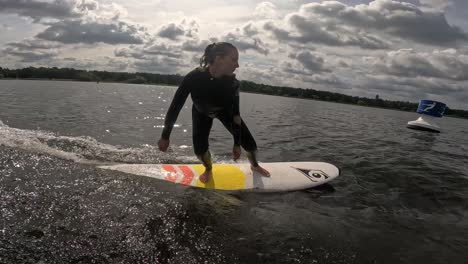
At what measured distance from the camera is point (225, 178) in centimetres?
738

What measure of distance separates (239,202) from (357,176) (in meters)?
4.26

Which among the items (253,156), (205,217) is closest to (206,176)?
(253,156)

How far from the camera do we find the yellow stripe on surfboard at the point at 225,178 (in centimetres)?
704

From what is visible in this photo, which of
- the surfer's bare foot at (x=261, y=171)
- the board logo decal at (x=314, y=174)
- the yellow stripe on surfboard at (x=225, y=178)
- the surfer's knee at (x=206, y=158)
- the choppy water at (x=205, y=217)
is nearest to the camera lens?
the choppy water at (x=205, y=217)

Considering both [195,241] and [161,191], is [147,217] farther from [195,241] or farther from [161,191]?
[161,191]

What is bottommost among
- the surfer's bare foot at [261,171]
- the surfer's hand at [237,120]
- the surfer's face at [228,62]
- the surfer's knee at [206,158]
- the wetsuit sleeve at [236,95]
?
the surfer's bare foot at [261,171]

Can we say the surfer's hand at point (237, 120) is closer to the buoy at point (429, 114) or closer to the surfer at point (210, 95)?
the surfer at point (210, 95)

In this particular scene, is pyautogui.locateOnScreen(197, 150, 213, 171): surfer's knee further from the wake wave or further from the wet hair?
the wake wave

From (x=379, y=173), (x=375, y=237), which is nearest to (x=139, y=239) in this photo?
(x=375, y=237)

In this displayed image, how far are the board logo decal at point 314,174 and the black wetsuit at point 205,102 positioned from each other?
6.63 ft

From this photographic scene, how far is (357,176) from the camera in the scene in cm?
916

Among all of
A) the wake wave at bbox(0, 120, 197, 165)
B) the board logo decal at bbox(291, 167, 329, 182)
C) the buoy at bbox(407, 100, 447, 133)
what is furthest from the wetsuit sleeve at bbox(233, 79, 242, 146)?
the buoy at bbox(407, 100, 447, 133)

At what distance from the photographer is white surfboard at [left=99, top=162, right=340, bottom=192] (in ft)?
23.5

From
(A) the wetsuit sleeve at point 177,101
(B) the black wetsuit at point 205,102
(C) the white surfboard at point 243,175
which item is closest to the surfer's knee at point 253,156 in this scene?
(C) the white surfboard at point 243,175
